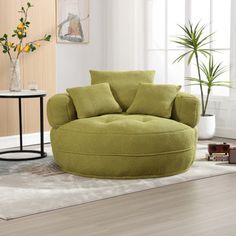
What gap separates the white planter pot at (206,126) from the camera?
272 inches

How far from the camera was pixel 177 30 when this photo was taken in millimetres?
7430

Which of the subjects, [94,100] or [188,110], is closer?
[188,110]

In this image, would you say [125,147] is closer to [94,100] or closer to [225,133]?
[94,100]

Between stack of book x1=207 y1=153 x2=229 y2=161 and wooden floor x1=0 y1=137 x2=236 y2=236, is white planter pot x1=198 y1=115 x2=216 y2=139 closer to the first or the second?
stack of book x1=207 y1=153 x2=229 y2=161

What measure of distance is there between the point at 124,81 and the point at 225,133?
6.43 feet

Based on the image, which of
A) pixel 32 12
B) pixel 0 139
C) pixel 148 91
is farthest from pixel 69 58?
pixel 148 91

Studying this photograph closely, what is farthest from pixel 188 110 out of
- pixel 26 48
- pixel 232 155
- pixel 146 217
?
pixel 26 48

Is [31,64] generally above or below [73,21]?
below

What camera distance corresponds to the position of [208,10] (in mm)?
7105

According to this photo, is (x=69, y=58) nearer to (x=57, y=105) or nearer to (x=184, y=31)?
(x=184, y=31)

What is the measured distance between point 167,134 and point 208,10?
2798 millimetres

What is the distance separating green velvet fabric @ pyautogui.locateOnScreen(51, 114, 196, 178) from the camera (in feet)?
15.4

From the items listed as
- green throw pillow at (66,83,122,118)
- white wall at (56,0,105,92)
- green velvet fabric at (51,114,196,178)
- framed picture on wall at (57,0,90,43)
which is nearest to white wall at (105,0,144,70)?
white wall at (56,0,105,92)

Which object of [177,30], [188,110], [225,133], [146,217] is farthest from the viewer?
[177,30]
